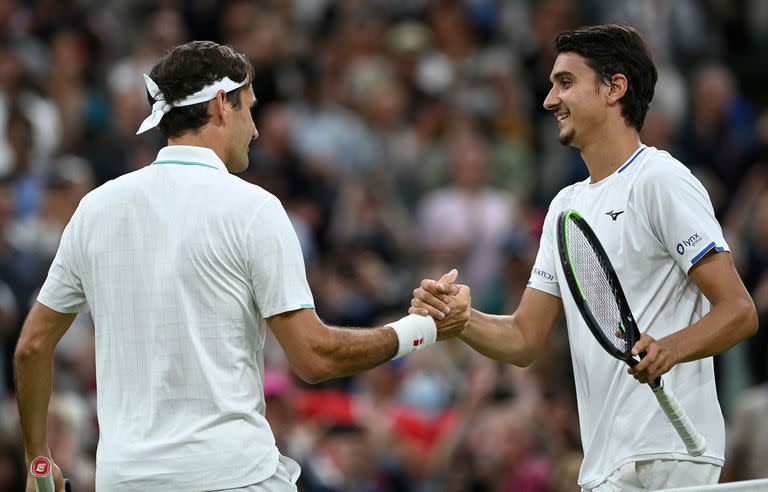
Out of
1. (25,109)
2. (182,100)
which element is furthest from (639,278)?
(25,109)

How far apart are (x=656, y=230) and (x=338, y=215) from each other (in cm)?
670

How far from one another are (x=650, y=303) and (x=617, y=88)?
88 centimetres

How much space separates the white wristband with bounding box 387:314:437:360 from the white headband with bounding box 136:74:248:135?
41.2 inches

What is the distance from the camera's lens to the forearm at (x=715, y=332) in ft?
15.3

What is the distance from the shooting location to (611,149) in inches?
205

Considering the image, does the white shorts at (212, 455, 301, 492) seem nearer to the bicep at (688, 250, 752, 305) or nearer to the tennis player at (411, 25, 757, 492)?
the tennis player at (411, 25, 757, 492)

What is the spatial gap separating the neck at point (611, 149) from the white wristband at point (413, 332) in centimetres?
87

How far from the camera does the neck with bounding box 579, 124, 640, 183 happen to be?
521 centimetres

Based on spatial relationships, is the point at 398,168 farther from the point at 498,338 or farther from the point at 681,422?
the point at 681,422

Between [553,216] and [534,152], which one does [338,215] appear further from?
[553,216]

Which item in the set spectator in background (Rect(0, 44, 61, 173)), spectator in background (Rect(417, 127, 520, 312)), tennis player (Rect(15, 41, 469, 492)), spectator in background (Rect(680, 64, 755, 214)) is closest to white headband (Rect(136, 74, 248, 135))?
tennis player (Rect(15, 41, 469, 492))

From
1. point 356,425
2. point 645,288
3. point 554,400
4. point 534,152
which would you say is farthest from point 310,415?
point 645,288

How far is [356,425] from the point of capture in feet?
29.7

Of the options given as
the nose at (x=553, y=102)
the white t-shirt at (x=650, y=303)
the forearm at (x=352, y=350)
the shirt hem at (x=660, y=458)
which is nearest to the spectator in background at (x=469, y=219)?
the nose at (x=553, y=102)
